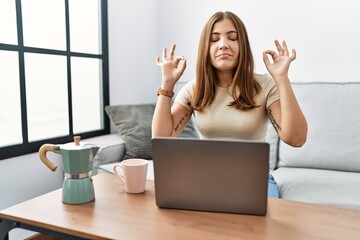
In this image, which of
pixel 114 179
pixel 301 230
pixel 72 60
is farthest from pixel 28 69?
pixel 301 230

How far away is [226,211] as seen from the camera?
0.85 meters

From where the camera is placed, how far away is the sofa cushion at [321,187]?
1.42 meters

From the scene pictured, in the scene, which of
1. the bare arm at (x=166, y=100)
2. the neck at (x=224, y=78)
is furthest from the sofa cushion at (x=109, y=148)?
the neck at (x=224, y=78)

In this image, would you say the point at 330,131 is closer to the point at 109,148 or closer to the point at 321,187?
the point at 321,187

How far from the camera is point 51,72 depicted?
2.03 meters

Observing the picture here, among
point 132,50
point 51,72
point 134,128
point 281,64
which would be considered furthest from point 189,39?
point 281,64

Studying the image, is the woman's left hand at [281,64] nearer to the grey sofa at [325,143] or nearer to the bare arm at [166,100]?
the bare arm at [166,100]

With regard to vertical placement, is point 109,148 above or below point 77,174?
below

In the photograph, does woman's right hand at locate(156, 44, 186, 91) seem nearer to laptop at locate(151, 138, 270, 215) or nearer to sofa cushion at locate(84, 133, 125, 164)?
laptop at locate(151, 138, 270, 215)

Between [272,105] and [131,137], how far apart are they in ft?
3.42

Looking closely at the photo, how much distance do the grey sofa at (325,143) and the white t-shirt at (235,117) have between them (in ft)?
1.46

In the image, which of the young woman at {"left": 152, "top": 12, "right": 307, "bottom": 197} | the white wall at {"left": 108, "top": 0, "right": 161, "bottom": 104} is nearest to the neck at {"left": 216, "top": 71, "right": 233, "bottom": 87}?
the young woman at {"left": 152, "top": 12, "right": 307, "bottom": 197}

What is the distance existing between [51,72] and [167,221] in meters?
1.53

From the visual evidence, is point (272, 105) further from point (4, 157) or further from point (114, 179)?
point (4, 157)
